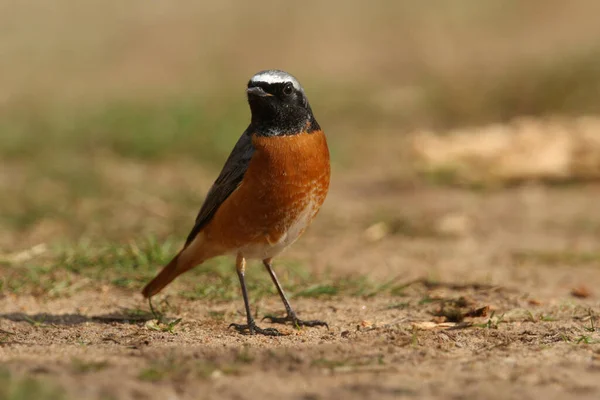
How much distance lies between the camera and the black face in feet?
18.1

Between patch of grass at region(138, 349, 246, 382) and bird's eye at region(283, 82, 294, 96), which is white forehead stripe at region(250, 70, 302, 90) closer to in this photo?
bird's eye at region(283, 82, 294, 96)

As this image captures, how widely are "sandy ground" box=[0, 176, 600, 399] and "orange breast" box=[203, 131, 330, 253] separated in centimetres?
60

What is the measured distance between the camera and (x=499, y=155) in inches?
430

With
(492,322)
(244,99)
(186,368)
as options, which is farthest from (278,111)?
(244,99)

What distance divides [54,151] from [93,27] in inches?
365

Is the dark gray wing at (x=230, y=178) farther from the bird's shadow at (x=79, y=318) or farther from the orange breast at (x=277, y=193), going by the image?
the bird's shadow at (x=79, y=318)

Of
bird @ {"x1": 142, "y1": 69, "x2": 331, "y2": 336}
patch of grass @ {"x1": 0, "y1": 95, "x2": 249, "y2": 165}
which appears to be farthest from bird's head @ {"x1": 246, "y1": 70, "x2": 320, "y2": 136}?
patch of grass @ {"x1": 0, "y1": 95, "x2": 249, "y2": 165}

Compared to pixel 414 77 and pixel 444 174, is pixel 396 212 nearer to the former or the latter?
pixel 444 174

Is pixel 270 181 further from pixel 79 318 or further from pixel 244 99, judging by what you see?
pixel 244 99

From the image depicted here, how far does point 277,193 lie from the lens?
535 centimetres

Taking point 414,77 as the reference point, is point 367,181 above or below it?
below

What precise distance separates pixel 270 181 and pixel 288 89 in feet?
2.03

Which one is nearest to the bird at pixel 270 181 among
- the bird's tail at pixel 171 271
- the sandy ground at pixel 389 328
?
the bird's tail at pixel 171 271

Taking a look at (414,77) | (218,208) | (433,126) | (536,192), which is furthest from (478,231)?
(414,77)
